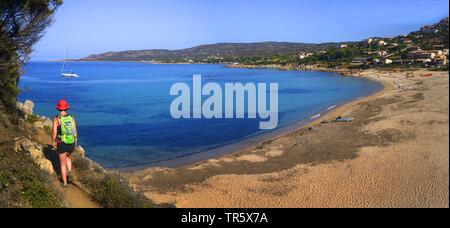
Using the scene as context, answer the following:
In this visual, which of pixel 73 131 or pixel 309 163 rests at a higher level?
pixel 73 131

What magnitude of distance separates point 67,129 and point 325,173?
11140 mm

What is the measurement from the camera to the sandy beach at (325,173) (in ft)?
44.3

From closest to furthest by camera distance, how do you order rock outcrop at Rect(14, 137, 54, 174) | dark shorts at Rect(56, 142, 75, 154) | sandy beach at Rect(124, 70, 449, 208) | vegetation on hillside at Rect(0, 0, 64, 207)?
vegetation on hillside at Rect(0, 0, 64, 207), dark shorts at Rect(56, 142, 75, 154), rock outcrop at Rect(14, 137, 54, 174), sandy beach at Rect(124, 70, 449, 208)

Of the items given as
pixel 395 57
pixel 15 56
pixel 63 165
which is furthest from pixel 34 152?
pixel 395 57

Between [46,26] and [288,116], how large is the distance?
1041 inches

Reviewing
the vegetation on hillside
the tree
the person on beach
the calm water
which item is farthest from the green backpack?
Answer: the calm water

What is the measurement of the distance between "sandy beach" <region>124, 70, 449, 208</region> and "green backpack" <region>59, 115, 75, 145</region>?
587 cm

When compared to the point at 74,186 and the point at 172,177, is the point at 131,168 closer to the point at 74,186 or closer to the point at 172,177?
the point at 172,177

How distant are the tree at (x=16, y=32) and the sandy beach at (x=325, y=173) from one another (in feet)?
18.0

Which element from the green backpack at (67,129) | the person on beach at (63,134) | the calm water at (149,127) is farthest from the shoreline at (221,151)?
the green backpack at (67,129)

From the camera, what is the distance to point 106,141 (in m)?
25.6

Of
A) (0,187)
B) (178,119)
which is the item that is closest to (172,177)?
(0,187)

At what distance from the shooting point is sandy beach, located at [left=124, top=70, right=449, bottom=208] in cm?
1351

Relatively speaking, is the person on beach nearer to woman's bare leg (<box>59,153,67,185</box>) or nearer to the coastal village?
woman's bare leg (<box>59,153,67,185</box>)
